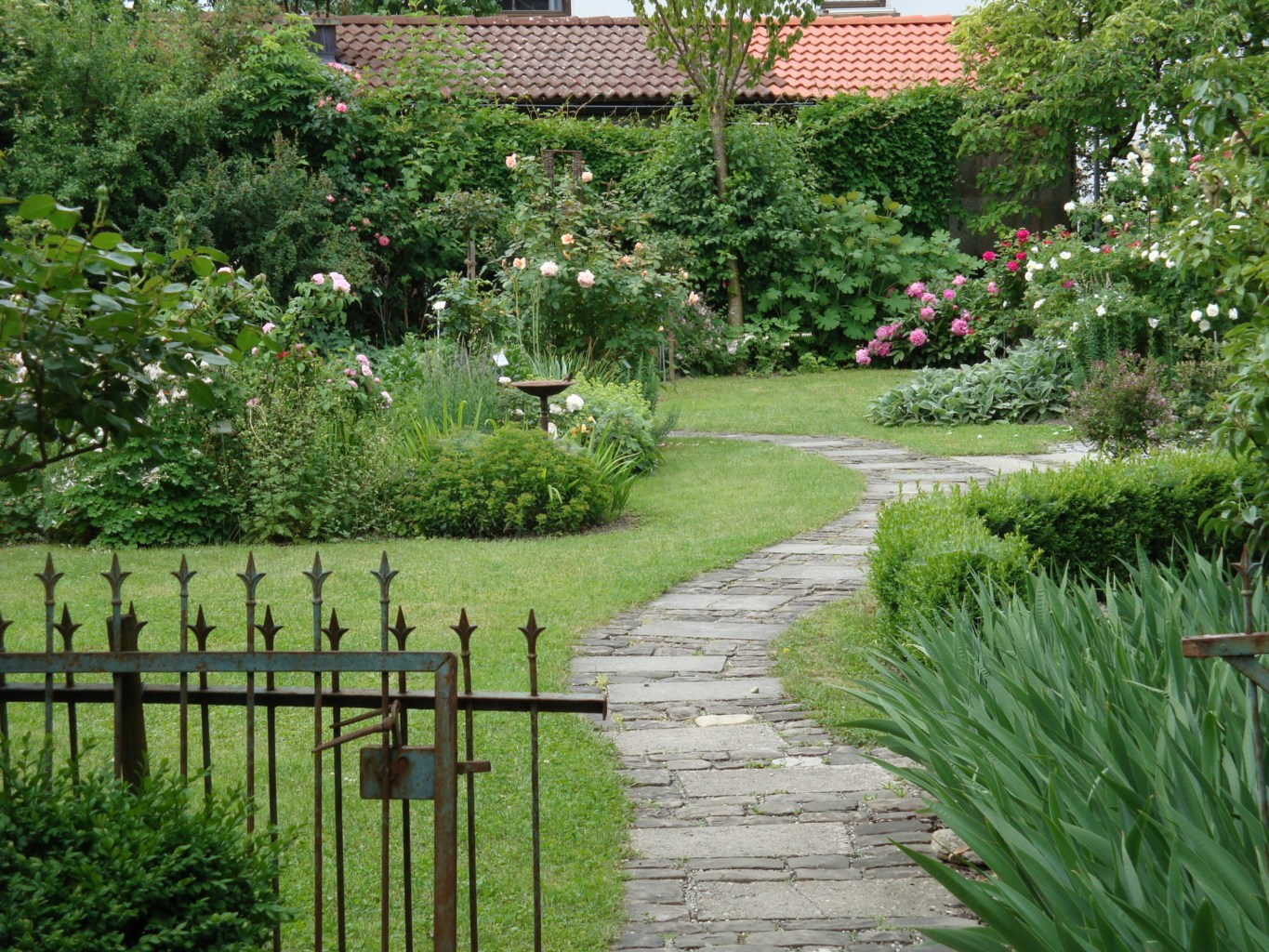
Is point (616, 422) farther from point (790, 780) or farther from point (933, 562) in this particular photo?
point (790, 780)

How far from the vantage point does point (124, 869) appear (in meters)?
2.22

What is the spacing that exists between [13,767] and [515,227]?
9983mm

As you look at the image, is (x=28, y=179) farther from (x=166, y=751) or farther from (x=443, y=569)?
(x=166, y=751)

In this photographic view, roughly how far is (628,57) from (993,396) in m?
9.58

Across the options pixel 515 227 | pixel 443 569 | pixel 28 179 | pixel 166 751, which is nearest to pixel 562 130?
pixel 515 227

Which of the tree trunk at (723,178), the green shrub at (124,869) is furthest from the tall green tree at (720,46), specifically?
the green shrub at (124,869)

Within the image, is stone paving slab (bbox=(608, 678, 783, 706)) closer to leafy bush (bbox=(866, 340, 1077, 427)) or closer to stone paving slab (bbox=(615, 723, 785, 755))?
stone paving slab (bbox=(615, 723, 785, 755))

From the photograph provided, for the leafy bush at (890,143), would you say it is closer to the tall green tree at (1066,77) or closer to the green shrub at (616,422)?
the tall green tree at (1066,77)

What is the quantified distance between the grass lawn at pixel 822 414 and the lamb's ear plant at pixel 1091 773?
6.81 m

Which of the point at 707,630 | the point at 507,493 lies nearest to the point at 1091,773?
the point at 707,630

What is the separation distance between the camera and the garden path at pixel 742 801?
10.1 ft

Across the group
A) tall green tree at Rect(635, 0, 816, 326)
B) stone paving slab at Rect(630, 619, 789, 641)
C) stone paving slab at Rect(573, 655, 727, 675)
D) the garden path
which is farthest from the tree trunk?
stone paving slab at Rect(573, 655, 727, 675)

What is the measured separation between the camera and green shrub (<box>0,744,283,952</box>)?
2.17 metres

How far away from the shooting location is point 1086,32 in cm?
1656
